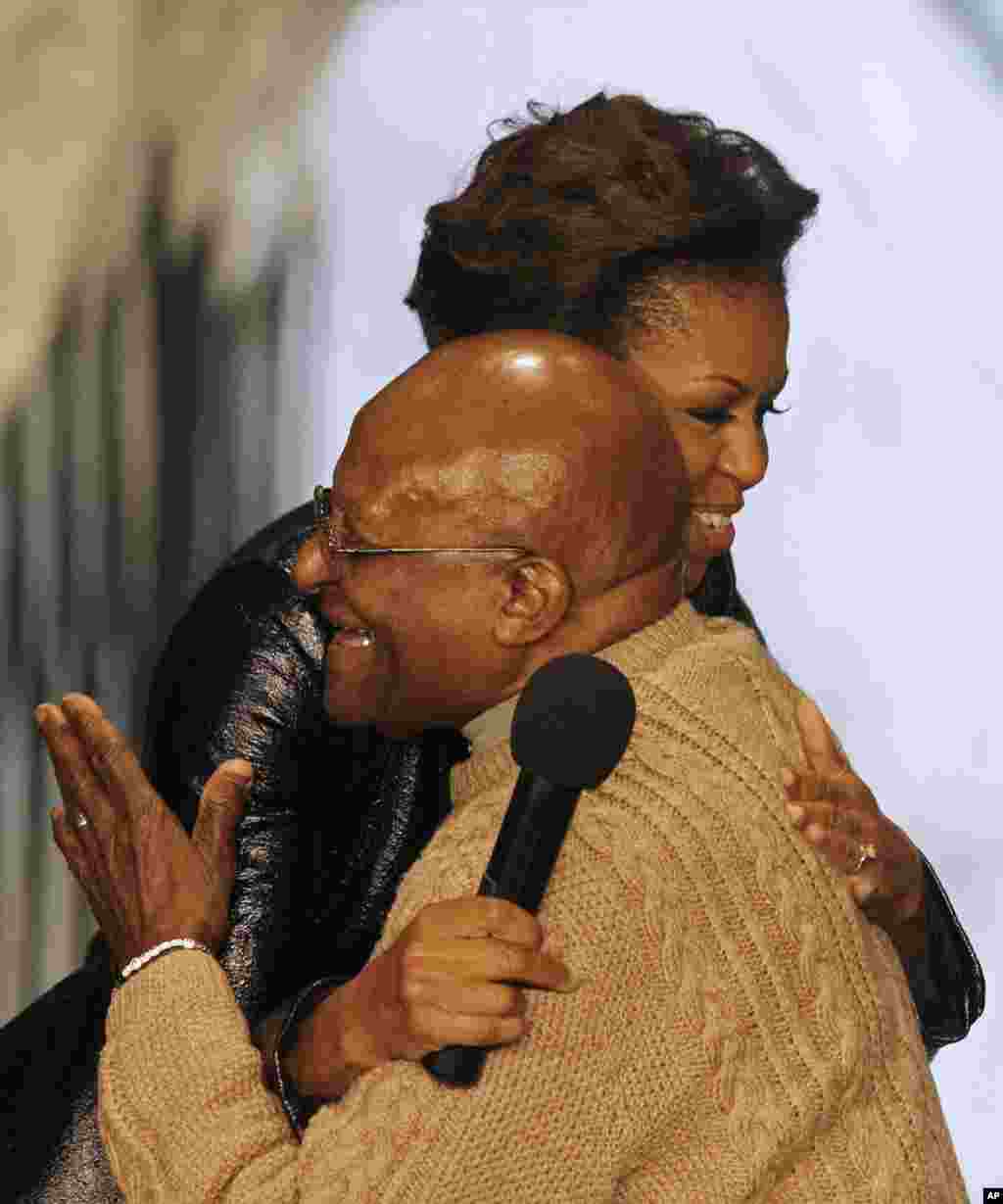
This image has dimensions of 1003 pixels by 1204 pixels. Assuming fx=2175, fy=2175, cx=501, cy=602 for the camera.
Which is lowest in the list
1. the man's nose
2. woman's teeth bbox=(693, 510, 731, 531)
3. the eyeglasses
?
woman's teeth bbox=(693, 510, 731, 531)

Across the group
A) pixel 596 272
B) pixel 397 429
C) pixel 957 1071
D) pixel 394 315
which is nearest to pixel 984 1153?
pixel 957 1071

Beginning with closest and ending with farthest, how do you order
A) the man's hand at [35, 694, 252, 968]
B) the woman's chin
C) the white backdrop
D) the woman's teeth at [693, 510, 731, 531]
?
the man's hand at [35, 694, 252, 968] < the woman's chin < the woman's teeth at [693, 510, 731, 531] < the white backdrop

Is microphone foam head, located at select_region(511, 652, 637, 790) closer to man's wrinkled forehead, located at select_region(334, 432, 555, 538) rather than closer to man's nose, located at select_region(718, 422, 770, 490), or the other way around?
man's wrinkled forehead, located at select_region(334, 432, 555, 538)

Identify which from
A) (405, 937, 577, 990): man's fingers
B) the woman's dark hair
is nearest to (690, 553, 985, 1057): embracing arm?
(405, 937, 577, 990): man's fingers

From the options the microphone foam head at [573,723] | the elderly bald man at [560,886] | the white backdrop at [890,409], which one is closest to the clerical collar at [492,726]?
the elderly bald man at [560,886]

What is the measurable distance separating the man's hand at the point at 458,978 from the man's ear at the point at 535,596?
0.94ft

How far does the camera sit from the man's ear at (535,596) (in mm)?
1772

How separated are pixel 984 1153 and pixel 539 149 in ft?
6.96

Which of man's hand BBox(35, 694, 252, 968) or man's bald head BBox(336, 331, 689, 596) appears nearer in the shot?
man's bald head BBox(336, 331, 689, 596)

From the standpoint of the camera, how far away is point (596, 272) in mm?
2295

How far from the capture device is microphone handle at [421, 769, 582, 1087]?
1470mm

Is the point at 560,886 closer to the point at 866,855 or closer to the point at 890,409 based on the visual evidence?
the point at 866,855

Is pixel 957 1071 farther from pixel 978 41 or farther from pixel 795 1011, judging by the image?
pixel 795 1011

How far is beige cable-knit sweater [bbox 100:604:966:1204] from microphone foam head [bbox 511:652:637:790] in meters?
0.20
